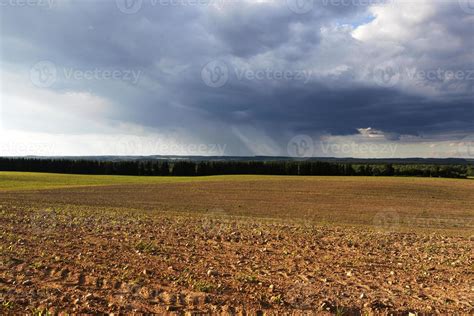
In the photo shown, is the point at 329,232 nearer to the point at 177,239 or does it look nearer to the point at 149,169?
the point at 177,239

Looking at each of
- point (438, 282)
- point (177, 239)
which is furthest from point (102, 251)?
point (438, 282)

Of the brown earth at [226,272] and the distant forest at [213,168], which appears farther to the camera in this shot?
the distant forest at [213,168]

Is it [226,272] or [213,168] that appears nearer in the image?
[226,272]

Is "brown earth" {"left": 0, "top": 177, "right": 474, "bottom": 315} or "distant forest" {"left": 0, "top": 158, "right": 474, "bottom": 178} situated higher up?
"distant forest" {"left": 0, "top": 158, "right": 474, "bottom": 178}

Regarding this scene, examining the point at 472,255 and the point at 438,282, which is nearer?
the point at 438,282

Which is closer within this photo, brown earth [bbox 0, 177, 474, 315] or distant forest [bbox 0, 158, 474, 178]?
brown earth [bbox 0, 177, 474, 315]

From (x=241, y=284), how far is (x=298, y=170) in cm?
11260

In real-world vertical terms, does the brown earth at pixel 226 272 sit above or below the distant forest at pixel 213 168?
below

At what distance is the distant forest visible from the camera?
115 meters

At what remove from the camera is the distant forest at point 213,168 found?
→ 115000mm

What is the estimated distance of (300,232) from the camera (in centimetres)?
1714

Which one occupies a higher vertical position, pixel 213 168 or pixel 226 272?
pixel 213 168

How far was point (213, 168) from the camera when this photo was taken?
122875 mm

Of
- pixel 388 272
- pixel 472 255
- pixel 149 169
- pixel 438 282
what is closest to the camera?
pixel 438 282
